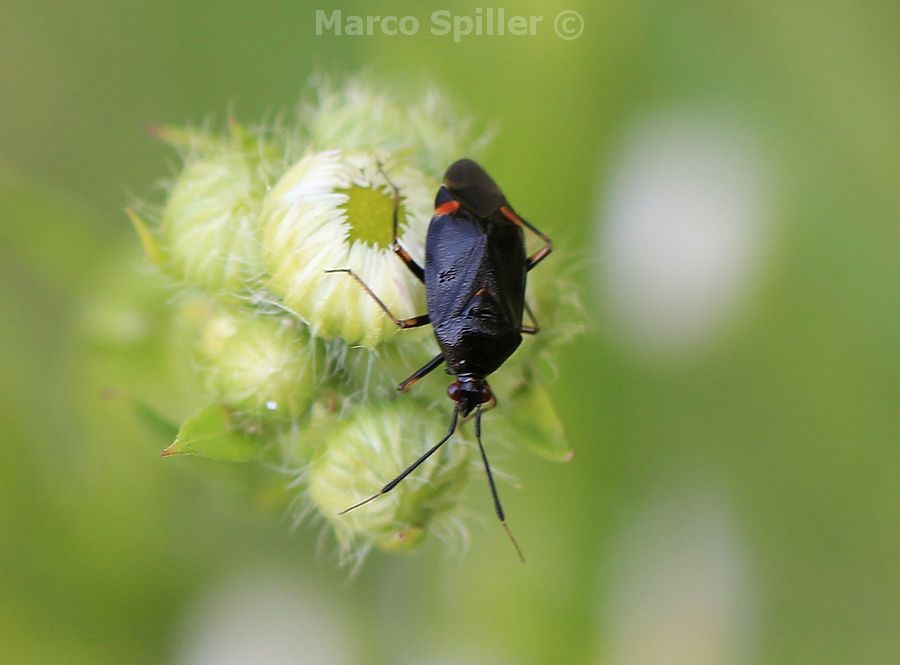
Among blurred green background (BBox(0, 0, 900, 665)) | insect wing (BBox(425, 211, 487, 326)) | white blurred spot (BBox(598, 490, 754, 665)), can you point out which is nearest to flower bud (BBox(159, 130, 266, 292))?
insect wing (BBox(425, 211, 487, 326))

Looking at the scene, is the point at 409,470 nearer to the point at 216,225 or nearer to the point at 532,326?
the point at 532,326

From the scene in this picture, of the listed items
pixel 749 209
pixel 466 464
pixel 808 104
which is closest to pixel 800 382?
pixel 749 209

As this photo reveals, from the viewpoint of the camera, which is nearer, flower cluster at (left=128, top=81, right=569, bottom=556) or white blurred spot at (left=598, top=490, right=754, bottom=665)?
flower cluster at (left=128, top=81, right=569, bottom=556)

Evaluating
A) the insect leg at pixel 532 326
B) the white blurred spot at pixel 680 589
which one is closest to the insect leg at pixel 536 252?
the insect leg at pixel 532 326

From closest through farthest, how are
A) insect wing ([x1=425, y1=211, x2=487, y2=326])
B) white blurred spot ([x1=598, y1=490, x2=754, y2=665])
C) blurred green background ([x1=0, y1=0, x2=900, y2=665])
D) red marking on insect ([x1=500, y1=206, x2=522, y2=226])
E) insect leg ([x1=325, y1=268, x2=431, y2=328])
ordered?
insect leg ([x1=325, y1=268, x2=431, y2=328])
insect wing ([x1=425, y1=211, x2=487, y2=326])
red marking on insect ([x1=500, y1=206, x2=522, y2=226])
blurred green background ([x1=0, y1=0, x2=900, y2=665])
white blurred spot ([x1=598, y1=490, x2=754, y2=665])

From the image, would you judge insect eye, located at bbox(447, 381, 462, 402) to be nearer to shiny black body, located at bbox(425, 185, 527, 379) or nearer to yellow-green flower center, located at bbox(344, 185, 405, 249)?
shiny black body, located at bbox(425, 185, 527, 379)

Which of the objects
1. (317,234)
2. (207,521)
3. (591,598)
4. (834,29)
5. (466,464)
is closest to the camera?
(317,234)

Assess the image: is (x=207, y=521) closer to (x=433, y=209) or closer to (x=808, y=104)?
(x=433, y=209)

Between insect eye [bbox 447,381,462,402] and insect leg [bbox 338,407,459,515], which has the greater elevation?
insect eye [bbox 447,381,462,402]
